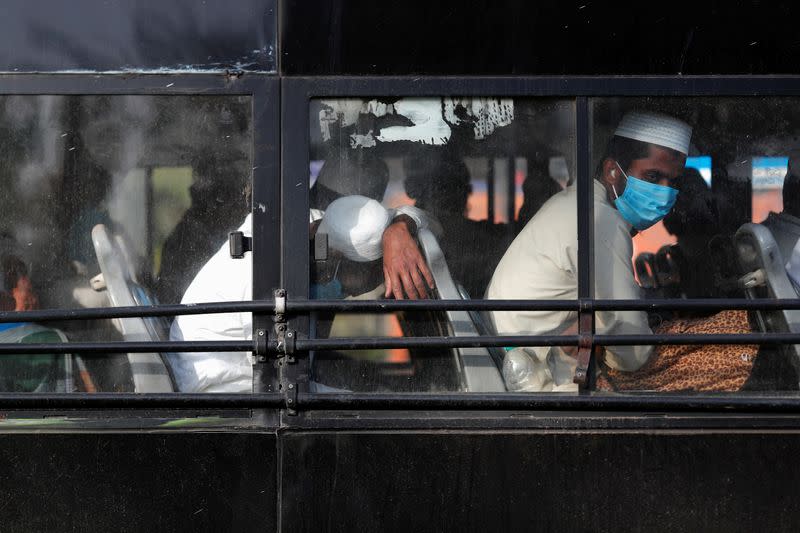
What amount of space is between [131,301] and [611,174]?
1559mm

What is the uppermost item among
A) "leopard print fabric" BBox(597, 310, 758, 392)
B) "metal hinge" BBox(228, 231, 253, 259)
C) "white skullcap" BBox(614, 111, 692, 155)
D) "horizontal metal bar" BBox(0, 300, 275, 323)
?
"white skullcap" BBox(614, 111, 692, 155)

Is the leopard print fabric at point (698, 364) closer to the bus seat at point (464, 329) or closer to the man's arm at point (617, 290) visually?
the man's arm at point (617, 290)

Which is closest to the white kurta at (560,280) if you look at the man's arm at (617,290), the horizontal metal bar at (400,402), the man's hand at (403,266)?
the man's arm at (617,290)

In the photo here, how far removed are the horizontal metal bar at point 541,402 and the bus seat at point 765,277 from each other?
0.79 ft

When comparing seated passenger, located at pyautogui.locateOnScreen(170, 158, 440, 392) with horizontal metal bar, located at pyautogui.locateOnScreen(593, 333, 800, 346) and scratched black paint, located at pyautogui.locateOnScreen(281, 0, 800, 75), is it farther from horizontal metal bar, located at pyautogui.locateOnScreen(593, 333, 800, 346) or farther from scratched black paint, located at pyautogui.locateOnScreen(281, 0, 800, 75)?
horizontal metal bar, located at pyautogui.locateOnScreen(593, 333, 800, 346)

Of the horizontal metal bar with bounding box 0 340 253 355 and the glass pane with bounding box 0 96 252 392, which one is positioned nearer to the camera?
the horizontal metal bar with bounding box 0 340 253 355

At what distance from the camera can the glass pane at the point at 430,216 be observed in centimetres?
307

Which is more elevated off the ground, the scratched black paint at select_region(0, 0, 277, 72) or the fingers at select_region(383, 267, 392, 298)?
the scratched black paint at select_region(0, 0, 277, 72)

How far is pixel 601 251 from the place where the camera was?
→ 3.09m

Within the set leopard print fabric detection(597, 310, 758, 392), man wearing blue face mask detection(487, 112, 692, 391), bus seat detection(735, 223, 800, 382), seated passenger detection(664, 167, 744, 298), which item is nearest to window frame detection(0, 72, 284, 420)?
man wearing blue face mask detection(487, 112, 692, 391)

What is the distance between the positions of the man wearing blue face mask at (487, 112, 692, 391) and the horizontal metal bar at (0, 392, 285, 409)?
78 cm

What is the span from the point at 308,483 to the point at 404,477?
11.4 inches

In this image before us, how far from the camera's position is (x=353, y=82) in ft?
9.96

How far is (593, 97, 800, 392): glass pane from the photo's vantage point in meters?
3.10
